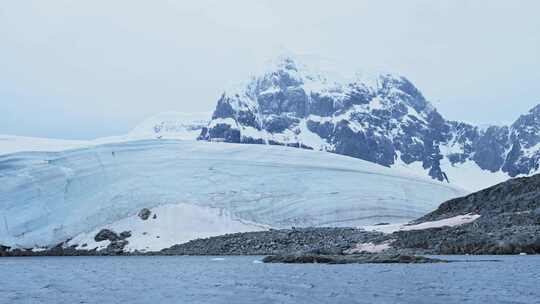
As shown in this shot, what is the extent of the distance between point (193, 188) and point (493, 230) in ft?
90.7

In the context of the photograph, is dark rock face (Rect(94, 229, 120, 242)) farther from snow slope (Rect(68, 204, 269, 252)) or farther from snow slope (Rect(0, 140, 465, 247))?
snow slope (Rect(0, 140, 465, 247))

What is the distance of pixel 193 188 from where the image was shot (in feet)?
235

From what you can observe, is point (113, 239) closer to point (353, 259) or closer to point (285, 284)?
point (353, 259)

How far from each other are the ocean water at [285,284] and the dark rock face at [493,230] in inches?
340

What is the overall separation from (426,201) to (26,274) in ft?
152

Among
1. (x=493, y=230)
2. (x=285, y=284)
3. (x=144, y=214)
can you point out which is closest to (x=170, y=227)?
(x=144, y=214)

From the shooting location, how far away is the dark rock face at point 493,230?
50938 millimetres

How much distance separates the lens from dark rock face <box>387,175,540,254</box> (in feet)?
167

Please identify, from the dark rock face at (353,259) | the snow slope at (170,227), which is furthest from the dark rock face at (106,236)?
the dark rock face at (353,259)

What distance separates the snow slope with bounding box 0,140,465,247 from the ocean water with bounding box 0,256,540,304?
81.5 feet

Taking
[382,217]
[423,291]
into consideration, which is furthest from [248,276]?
[382,217]

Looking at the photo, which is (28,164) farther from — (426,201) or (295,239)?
(426,201)

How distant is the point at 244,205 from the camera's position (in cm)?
6988

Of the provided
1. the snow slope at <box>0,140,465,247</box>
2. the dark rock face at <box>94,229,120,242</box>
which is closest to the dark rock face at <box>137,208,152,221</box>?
the snow slope at <box>0,140,465,247</box>
